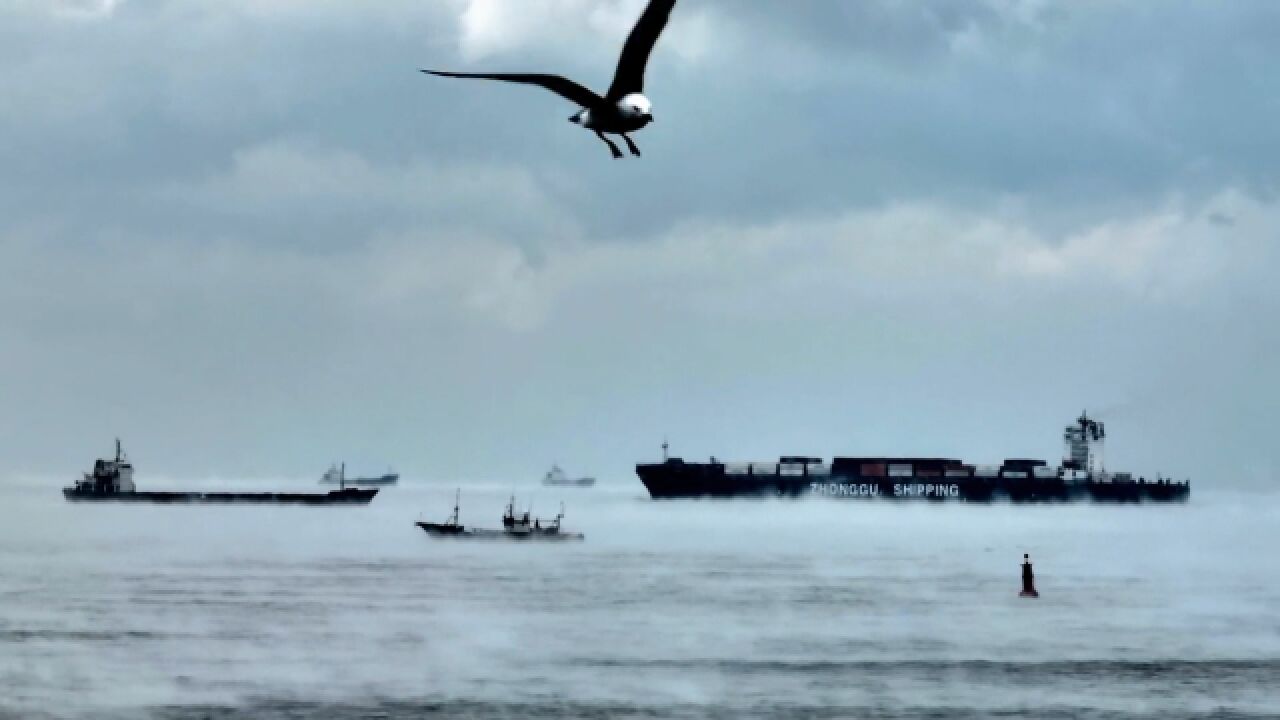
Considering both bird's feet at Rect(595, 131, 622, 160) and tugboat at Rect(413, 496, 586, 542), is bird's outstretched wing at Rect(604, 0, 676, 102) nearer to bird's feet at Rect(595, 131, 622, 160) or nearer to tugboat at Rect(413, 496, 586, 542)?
bird's feet at Rect(595, 131, 622, 160)

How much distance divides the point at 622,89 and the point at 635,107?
365 millimetres

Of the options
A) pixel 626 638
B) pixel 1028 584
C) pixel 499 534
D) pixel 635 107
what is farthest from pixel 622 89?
pixel 499 534

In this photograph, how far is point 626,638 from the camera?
67.6m

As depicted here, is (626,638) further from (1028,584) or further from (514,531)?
(514,531)

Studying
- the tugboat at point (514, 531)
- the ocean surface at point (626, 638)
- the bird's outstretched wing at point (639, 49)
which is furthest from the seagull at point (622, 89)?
the tugboat at point (514, 531)

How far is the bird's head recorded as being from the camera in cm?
1337

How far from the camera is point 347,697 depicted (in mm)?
50562

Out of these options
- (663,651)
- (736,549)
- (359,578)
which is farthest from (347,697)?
(736,549)

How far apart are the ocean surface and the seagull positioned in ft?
116

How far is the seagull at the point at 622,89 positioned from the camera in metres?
13.0

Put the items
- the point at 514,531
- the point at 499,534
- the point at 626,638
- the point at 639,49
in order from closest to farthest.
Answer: the point at 639,49, the point at 626,638, the point at 514,531, the point at 499,534

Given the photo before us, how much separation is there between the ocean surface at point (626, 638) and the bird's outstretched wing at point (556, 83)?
35.3 m

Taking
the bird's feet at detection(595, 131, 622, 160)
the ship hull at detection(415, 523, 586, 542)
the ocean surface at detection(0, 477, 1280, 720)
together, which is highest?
the bird's feet at detection(595, 131, 622, 160)

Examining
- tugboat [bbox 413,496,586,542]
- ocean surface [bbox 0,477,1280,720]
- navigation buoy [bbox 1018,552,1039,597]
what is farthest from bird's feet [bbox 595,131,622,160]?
tugboat [bbox 413,496,586,542]
